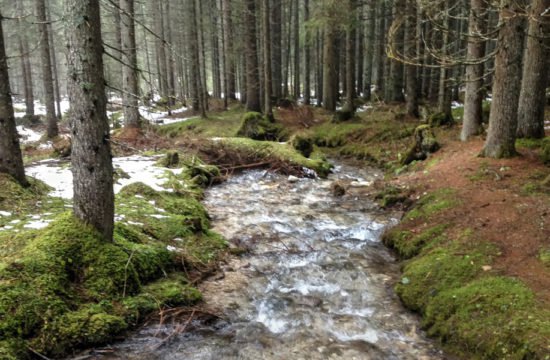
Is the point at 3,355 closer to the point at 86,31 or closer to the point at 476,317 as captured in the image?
the point at 86,31

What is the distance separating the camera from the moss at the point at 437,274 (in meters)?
5.63

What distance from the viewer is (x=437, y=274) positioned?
5949 millimetres

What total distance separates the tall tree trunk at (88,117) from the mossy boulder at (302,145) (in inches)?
428

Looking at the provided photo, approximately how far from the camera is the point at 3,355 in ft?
12.5

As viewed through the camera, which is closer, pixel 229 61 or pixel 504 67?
pixel 504 67

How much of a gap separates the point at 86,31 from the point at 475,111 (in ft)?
37.0

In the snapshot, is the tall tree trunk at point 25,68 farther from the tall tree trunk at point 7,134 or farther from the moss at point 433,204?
the moss at point 433,204

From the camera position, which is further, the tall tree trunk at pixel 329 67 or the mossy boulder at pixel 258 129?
the tall tree trunk at pixel 329 67

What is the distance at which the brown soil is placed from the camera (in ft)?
18.3

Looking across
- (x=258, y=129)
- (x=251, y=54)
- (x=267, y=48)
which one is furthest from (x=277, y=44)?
(x=258, y=129)

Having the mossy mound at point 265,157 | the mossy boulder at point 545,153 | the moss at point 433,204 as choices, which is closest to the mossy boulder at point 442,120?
the mossy mound at point 265,157

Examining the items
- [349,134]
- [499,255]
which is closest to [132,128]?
[349,134]

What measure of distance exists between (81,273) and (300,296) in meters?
2.97

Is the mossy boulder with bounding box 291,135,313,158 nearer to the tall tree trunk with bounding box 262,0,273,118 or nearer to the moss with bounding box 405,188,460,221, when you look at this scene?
the tall tree trunk with bounding box 262,0,273,118
